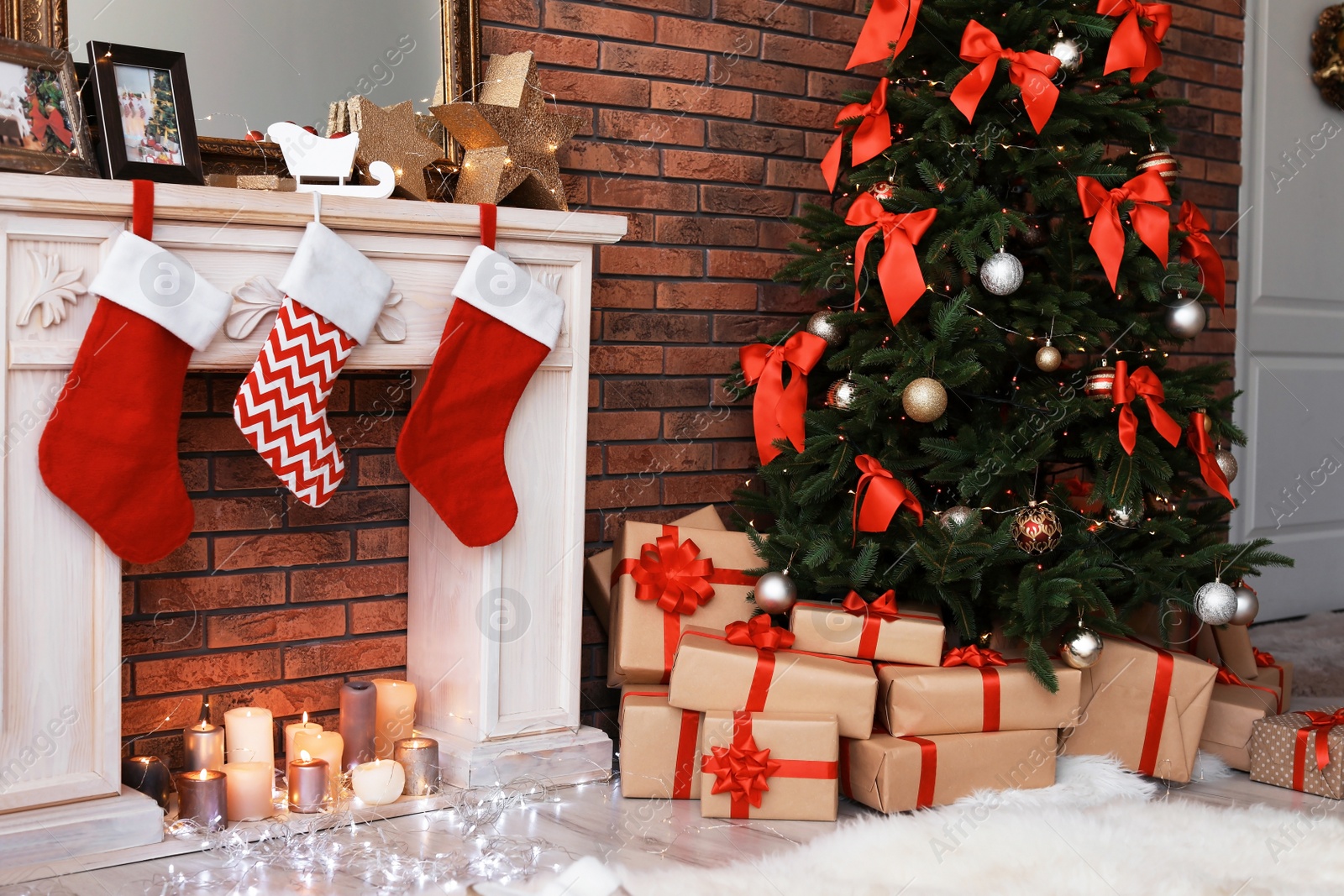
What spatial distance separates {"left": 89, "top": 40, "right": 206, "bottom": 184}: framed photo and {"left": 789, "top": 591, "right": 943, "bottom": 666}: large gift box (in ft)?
4.35

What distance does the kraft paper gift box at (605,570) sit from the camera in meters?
2.38

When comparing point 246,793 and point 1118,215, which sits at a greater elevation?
point 1118,215

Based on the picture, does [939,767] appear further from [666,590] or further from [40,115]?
[40,115]

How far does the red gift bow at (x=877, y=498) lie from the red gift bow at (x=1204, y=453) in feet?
1.82

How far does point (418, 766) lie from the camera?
205 cm

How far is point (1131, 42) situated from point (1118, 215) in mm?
341

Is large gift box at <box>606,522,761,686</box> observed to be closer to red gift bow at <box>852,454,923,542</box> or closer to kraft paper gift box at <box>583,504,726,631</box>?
kraft paper gift box at <box>583,504,726,631</box>

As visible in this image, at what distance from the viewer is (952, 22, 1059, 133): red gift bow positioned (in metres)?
2.10

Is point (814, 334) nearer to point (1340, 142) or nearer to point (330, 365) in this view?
point (330, 365)

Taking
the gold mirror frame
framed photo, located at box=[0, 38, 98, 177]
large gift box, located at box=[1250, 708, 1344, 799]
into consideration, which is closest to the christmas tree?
large gift box, located at box=[1250, 708, 1344, 799]

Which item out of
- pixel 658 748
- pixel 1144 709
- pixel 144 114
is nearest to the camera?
pixel 144 114

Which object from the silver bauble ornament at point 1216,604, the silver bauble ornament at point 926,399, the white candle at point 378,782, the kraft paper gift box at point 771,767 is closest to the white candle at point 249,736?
the white candle at point 378,782

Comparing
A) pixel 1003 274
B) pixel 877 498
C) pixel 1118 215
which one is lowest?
pixel 877 498

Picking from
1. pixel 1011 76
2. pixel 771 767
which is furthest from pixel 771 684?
pixel 1011 76
